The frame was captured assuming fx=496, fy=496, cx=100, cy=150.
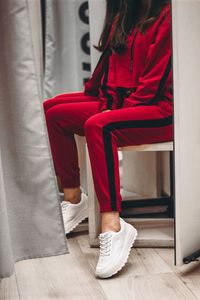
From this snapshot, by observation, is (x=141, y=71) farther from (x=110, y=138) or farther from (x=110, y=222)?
(x=110, y=222)

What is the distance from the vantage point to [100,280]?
4.41 feet

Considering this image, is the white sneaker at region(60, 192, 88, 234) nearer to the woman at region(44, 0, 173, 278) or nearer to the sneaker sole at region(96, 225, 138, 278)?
the woman at region(44, 0, 173, 278)

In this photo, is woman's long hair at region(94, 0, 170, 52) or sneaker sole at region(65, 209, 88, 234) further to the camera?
sneaker sole at region(65, 209, 88, 234)

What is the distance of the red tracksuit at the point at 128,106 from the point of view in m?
1.46

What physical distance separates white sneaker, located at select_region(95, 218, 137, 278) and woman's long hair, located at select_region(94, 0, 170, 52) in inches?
23.9

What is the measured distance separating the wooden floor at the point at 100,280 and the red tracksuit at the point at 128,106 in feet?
0.60

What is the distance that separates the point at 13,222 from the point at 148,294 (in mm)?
Result: 392

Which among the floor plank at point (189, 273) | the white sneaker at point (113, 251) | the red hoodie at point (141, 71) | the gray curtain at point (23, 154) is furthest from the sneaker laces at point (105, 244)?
the red hoodie at point (141, 71)

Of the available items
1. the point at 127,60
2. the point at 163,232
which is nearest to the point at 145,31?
the point at 127,60

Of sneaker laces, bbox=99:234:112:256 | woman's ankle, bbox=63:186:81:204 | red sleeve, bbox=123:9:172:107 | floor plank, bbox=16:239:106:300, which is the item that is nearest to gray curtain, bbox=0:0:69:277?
floor plank, bbox=16:239:106:300

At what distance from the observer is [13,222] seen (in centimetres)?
Answer: 109

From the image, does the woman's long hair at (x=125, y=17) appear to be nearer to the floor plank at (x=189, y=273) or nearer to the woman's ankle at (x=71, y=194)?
the woman's ankle at (x=71, y=194)

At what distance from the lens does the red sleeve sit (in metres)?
1.48

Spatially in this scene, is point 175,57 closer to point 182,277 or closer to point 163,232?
point 182,277
